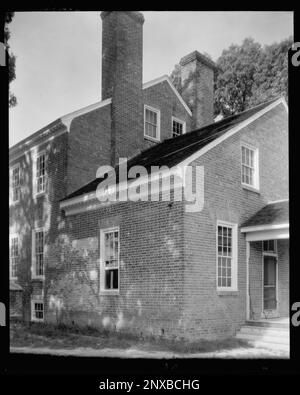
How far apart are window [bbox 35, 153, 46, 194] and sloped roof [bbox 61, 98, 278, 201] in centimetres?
201

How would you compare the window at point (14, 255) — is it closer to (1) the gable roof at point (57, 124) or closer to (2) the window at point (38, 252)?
(2) the window at point (38, 252)

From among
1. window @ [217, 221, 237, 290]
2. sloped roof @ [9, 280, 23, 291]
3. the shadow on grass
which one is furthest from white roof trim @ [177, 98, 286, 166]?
sloped roof @ [9, 280, 23, 291]

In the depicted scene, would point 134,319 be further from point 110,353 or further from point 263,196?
point 263,196

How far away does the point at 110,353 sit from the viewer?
10.9 m

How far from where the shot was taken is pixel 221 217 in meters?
12.8

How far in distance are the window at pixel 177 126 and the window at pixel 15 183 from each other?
6.88 metres

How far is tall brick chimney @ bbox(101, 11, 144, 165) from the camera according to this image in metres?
17.9

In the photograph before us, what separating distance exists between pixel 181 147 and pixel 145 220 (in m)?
3.27

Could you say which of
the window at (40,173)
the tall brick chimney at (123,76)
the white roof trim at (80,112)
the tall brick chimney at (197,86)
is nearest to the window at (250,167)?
the tall brick chimney at (123,76)

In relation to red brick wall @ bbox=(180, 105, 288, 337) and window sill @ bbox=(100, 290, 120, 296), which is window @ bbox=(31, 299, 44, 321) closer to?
window sill @ bbox=(100, 290, 120, 296)

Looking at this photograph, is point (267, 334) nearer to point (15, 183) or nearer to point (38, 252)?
point (38, 252)

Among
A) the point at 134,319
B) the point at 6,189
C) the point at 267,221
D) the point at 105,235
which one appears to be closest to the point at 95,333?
the point at 134,319
